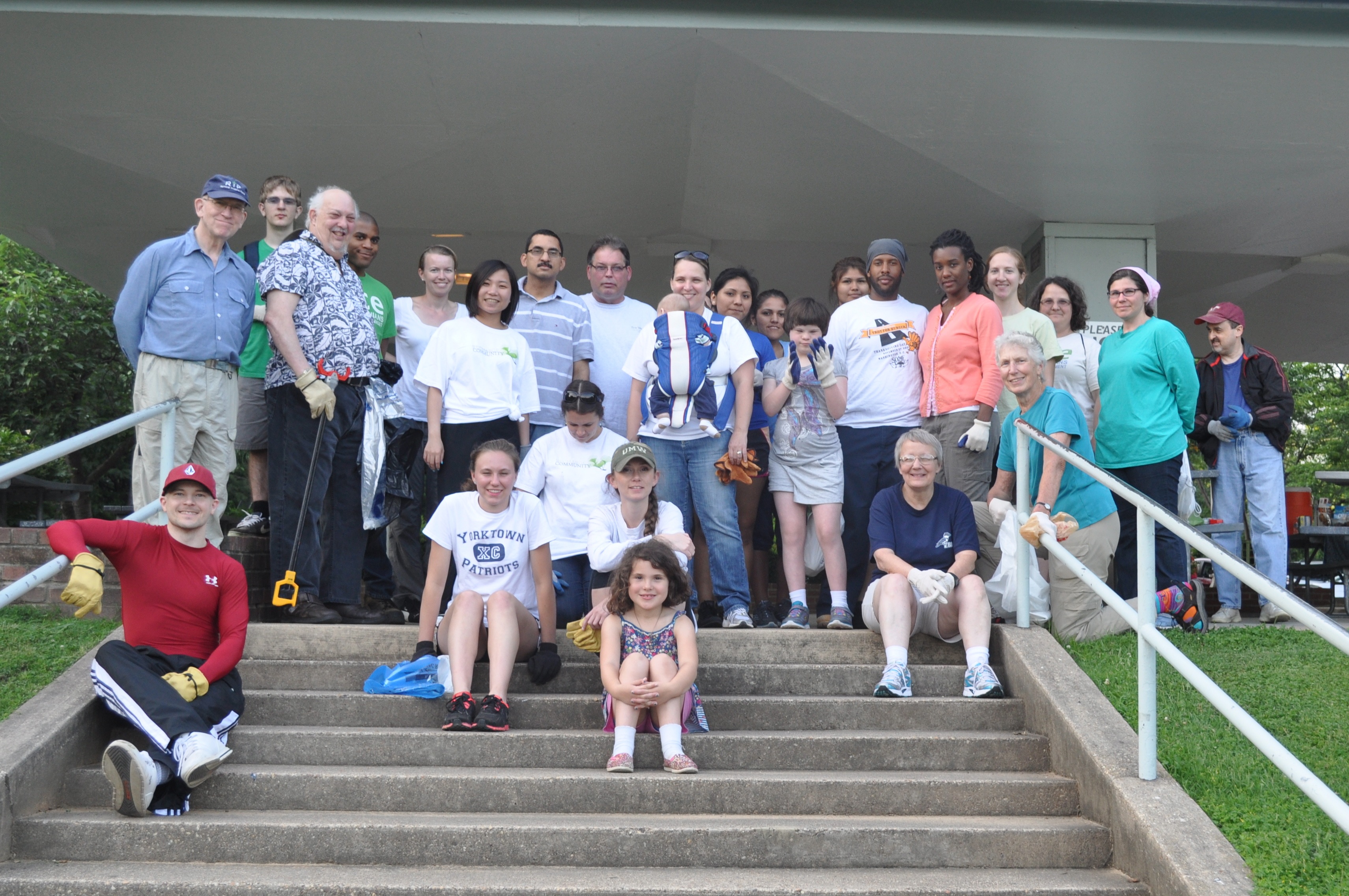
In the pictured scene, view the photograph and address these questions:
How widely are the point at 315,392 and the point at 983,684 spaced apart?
9.99ft

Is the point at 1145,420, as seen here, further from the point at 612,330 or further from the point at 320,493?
the point at 320,493

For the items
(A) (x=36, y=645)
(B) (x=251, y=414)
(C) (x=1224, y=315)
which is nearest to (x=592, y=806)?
(A) (x=36, y=645)

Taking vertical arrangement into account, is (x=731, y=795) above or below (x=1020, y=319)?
below

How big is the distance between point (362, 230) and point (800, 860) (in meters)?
3.90

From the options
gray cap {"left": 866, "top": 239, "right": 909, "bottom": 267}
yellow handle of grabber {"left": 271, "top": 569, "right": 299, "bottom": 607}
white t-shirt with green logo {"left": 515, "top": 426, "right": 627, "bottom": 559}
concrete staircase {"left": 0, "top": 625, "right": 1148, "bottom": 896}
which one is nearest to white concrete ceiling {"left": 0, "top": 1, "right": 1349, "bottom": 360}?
gray cap {"left": 866, "top": 239, "right": 909, "bottom": 267}

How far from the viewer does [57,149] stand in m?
7.59

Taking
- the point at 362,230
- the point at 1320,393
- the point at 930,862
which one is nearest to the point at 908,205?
the point at 362,230

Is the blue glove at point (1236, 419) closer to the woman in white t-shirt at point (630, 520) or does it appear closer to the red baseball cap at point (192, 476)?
the woman in white t-shirt at point (630, 520)

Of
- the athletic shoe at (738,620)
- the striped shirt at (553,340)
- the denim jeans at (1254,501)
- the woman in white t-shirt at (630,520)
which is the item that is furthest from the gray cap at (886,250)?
the denim jeans at (1254,501)

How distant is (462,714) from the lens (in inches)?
161

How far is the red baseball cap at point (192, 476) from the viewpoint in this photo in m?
4.07

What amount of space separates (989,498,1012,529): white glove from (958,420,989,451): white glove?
0.96 feet

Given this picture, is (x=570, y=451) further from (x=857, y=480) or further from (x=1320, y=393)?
(x=1320, y=393)

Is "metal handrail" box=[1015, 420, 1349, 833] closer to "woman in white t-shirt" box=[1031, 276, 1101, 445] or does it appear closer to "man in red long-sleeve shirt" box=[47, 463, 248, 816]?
"woman in white t-shirt" box=[1031, 276, 1101, 445]
